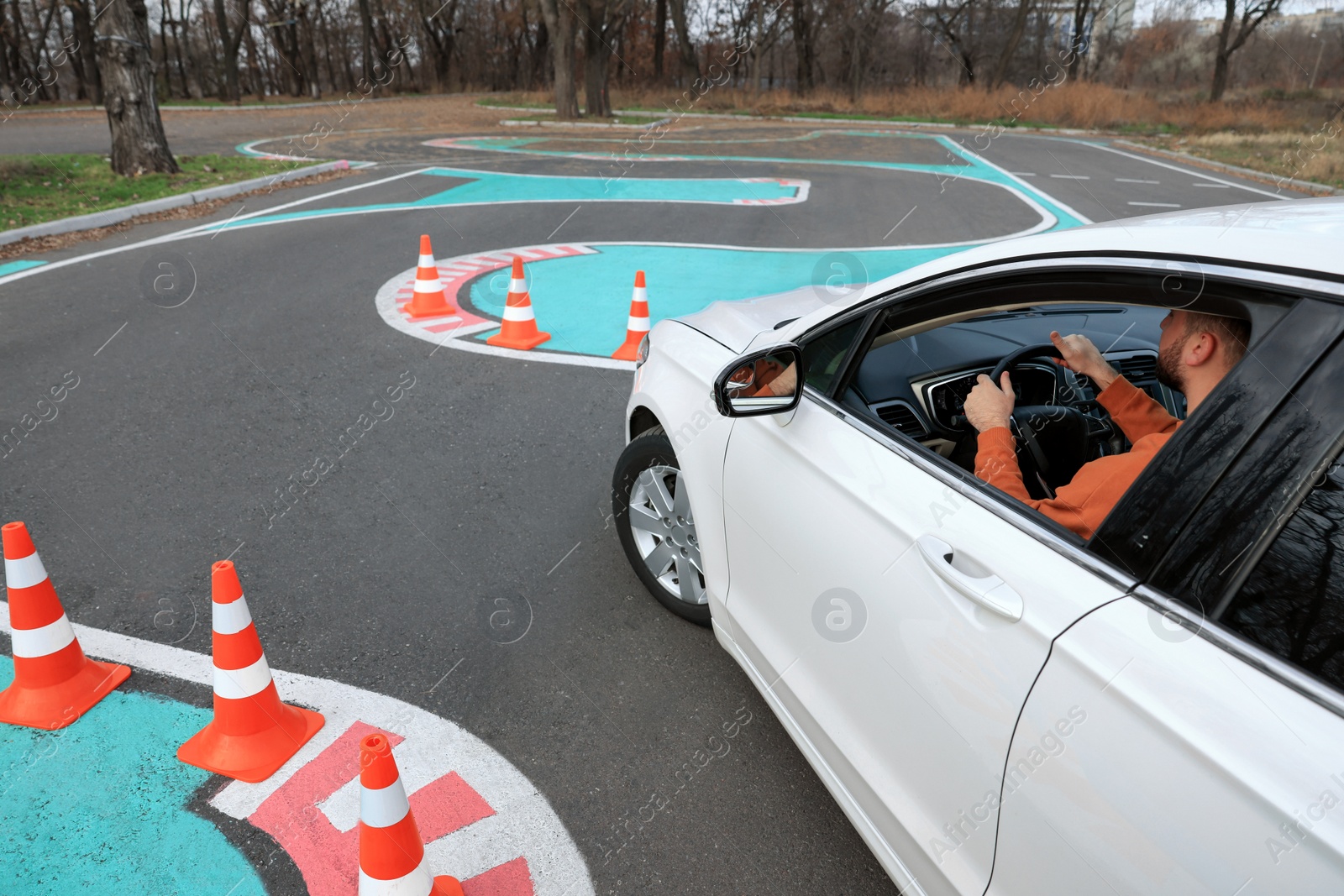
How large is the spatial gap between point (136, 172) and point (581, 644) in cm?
1516

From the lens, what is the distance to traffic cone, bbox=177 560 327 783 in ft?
8.70

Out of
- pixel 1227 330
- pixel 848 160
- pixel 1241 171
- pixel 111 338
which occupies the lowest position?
pixel 111 338

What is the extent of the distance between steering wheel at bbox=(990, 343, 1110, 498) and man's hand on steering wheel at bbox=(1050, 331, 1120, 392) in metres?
0.12

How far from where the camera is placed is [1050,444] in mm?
2604

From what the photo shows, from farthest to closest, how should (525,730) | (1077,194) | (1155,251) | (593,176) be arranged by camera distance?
(593,176), (1077,194), (525,730), (1155,251)

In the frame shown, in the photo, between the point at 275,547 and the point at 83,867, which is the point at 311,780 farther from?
the point at 275,547

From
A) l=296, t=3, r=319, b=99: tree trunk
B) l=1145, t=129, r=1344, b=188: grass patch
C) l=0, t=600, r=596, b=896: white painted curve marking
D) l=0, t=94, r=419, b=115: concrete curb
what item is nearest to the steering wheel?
l=0, t=600, r=596, b=896: white painted curve marking

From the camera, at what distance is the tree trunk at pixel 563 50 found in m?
28.2

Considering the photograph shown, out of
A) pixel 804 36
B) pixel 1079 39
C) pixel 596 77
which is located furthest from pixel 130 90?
pixel 1079 39

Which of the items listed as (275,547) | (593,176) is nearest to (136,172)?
(593,176)

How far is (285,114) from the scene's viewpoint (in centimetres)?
3644

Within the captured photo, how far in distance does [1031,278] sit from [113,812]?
2964 millimetres

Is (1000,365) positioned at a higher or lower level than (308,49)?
lower

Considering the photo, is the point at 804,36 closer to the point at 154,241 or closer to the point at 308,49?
the point at 308,49
